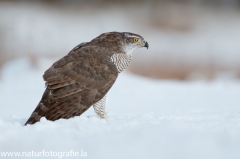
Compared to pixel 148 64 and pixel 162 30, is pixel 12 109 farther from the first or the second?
pixel 162 30

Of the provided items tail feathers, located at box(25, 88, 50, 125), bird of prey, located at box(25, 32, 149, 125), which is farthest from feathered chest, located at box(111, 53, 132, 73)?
tail feathers, located at box(25, 88, 50, 125)

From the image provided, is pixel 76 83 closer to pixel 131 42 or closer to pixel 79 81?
pixel 79 81

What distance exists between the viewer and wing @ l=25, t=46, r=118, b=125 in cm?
430

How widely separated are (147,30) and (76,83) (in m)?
8.00

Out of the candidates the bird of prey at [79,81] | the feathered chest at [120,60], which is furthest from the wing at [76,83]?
the feathered chest at [120,60]

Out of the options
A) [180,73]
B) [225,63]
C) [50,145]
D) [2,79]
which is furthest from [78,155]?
[225,63]

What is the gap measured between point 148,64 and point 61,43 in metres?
2.28

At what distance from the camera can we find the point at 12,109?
7.12 metres

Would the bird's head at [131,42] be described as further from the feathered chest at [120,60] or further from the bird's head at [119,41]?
the feathered chest at [120,60]

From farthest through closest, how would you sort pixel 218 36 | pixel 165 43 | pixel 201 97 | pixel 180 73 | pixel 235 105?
pixel 218 36 < pixel 165 43 < pixel 180 73 < pixel 201 97 < pixel 235 105

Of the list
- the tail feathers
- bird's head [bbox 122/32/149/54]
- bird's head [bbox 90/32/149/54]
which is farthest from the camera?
bird's head [bbox 122/32/149/54]

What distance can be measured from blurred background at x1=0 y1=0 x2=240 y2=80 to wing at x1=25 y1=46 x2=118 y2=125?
5307 mm

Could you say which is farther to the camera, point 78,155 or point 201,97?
point 201,97

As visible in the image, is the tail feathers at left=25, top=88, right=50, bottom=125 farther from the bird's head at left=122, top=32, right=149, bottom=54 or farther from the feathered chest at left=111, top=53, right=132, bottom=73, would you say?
the bird's head at left=122, top=32, right=149, bottom=54
